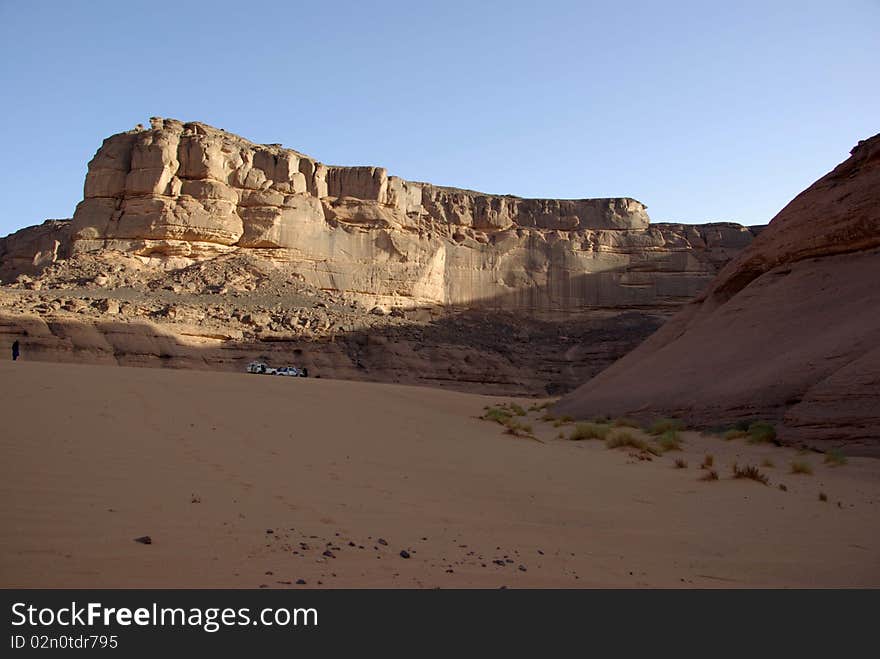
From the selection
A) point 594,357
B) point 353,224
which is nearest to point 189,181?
point 353,224

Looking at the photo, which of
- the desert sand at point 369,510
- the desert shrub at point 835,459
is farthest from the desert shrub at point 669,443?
the desert shrub at point 835,459

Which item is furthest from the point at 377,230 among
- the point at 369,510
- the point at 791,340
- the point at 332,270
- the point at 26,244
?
the point at 369,510

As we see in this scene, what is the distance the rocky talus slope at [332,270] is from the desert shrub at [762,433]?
93.9 feet

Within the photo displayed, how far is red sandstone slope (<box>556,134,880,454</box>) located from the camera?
36.7 feet

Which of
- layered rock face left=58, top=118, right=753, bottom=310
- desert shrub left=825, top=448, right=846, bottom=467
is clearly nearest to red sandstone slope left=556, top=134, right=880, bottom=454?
desert shrub left=825, top=448, right=846, bottom=467

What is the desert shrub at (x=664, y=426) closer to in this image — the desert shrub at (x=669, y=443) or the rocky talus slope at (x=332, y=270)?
the desert shrub at (x=669, y=443)

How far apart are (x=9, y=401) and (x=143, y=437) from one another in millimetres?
2304

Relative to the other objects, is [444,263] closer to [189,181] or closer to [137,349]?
[189,181]

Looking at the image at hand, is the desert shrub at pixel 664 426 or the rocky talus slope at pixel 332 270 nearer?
the desert shrub at pixel 664 426

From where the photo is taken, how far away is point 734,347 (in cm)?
1638

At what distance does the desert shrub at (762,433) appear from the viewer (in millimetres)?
11405

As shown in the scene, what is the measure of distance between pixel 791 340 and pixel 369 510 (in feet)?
41.2

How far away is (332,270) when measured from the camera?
51.2 meters
